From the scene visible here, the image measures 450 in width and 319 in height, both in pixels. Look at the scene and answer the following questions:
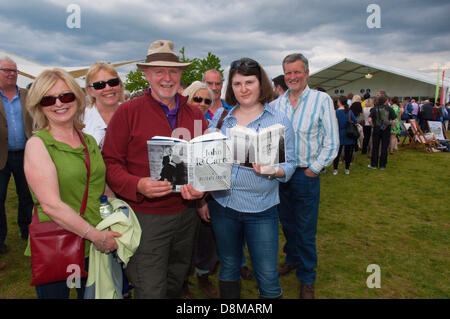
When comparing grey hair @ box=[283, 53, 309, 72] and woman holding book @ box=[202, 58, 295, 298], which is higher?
grey hair @ box=[283, 53, 309, 72]

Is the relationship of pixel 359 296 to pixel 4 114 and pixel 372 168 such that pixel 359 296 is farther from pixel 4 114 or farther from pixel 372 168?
pixel 372 168

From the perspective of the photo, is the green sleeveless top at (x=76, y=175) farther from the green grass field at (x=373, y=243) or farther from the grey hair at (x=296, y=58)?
the grey hair at (x=296, y=58)

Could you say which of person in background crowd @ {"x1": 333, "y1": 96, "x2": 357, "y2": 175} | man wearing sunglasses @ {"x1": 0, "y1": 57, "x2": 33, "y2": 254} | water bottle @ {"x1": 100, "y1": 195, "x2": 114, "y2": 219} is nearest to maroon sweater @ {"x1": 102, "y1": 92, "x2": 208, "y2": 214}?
water bottle @ {"x1": 100, "y1": 195, "x2": 114, "y2": 219}

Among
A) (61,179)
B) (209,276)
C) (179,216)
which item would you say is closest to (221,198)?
(179,216)

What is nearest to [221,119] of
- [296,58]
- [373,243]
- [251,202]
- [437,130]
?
[251,202]

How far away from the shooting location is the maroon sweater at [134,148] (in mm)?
2021

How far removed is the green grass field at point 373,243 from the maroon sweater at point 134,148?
5.73 ft

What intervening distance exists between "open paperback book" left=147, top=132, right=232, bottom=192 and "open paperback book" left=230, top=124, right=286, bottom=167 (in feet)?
0.49

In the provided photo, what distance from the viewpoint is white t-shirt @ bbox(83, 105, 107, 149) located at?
2813mm

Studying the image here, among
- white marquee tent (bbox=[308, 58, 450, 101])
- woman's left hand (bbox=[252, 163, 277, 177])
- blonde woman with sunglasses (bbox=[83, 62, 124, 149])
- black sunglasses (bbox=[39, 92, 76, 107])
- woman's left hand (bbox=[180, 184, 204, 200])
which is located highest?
white marquee tent (bbox=[308, 58, 450, 101])

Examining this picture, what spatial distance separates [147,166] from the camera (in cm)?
207

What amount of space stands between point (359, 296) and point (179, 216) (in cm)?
238

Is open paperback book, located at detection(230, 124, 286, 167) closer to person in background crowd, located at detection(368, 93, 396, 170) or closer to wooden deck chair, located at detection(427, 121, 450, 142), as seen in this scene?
person in background crowd, located at detection(368, 93, 396, 170)

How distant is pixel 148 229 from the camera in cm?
211
